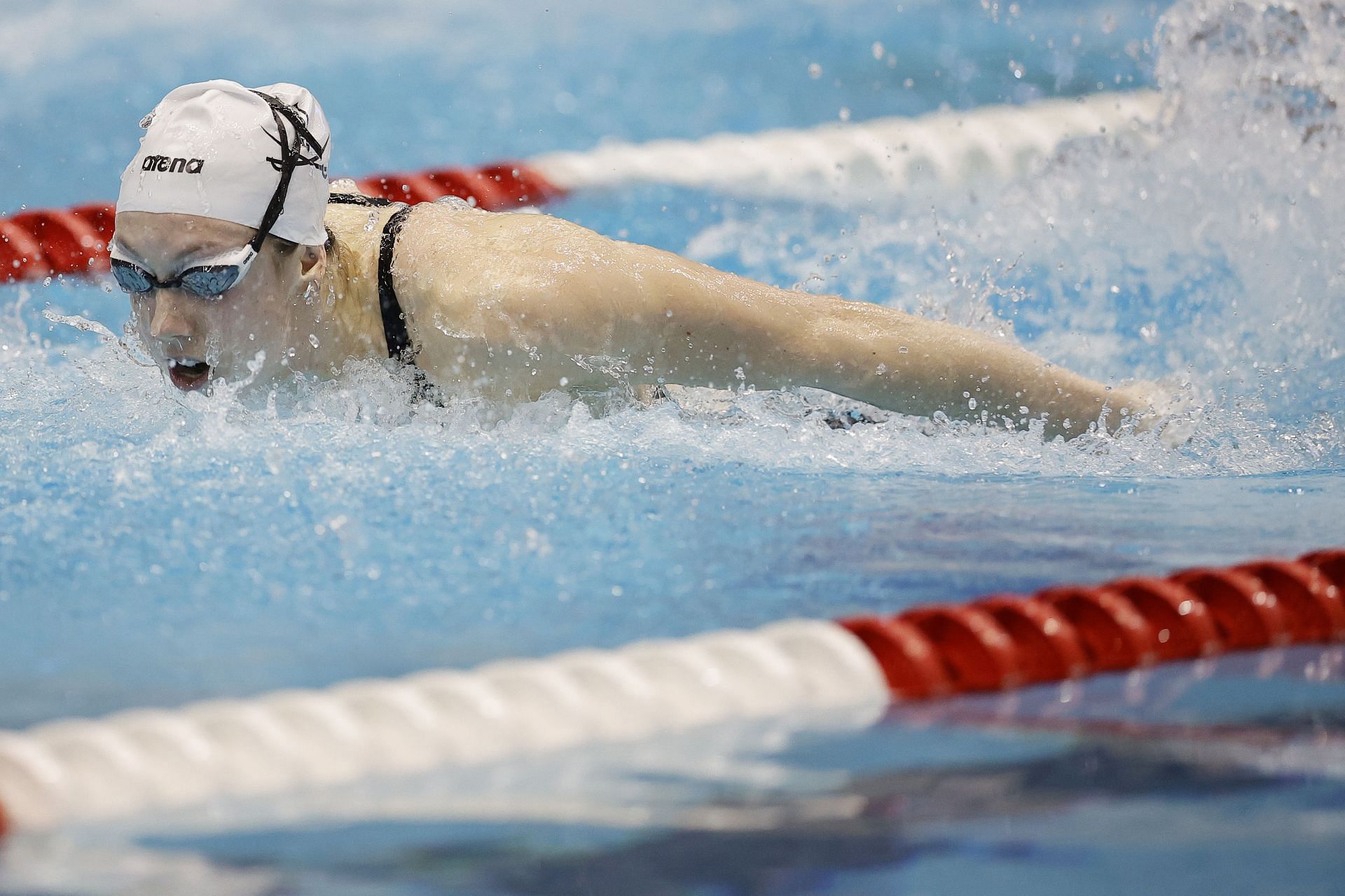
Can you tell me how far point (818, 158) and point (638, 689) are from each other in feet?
12.5

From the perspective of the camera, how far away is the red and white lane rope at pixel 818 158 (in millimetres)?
4836

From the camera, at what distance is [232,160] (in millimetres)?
2488

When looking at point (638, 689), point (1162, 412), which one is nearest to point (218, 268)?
point (638, 689)

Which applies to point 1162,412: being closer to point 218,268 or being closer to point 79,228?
point 218,268

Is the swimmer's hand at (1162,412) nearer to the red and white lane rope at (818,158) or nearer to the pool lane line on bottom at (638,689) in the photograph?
the pool lane line on bottom at (638,689)

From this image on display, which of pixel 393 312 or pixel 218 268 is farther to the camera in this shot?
pixel 393 312

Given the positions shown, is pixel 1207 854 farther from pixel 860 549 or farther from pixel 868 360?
pixel 868 360

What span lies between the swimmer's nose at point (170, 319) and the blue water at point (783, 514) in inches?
8.6

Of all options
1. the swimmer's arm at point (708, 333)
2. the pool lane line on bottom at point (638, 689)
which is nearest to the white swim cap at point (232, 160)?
the swimmer's arm at point (708, 333)

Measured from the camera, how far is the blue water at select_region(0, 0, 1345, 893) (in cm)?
144

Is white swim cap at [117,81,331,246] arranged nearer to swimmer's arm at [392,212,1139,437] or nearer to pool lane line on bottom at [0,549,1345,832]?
swimmer's arm at [392,212,1139,437]

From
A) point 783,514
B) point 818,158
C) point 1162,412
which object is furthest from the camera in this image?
point 818,158

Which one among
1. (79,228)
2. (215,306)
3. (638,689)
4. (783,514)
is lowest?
(638,689)

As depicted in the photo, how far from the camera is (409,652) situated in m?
1.82
